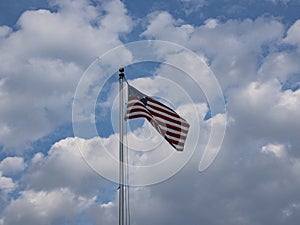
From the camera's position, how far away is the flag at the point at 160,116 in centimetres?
3847

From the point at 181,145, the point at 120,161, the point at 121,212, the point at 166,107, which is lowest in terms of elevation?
the point at 121,212

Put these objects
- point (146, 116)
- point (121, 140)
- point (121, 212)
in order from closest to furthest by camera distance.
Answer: point (121, 212), point (121, 140), point (146, 116)

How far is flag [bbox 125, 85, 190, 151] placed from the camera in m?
38.5

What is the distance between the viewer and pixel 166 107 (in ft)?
132

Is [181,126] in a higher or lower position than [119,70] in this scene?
lower

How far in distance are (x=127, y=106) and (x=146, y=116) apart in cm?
162

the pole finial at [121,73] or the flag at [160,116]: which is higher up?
the pole finial at [121,73]

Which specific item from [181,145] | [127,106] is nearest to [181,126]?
[181,145]

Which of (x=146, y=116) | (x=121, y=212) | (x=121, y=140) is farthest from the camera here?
(x=146, y=116)

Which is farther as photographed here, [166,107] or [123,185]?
[166,107]

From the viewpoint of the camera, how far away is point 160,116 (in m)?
39.8

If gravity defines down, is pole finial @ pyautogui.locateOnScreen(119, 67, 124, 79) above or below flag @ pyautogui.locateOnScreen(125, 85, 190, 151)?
above

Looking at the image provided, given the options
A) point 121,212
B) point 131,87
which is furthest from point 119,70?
point 121,212

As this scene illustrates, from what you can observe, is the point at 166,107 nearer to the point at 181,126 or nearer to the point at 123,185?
the point at 181,126
